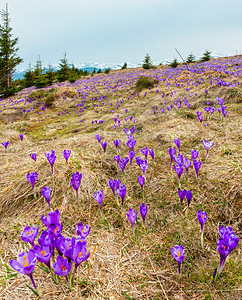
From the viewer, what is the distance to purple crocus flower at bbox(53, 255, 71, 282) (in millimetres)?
1217

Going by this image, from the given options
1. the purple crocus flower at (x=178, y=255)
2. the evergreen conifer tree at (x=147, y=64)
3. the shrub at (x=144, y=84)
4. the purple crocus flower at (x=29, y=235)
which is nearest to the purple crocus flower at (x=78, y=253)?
the purple crocus flower at (x=29, y=235)

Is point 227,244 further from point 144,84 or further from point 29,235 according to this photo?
point 144,84

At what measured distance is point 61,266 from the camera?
1250 millimetres

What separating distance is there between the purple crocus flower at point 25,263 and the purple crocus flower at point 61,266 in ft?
0.46

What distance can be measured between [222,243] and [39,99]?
53.9 feet

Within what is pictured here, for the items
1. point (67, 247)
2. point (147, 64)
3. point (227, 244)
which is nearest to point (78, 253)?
point (67, 247)

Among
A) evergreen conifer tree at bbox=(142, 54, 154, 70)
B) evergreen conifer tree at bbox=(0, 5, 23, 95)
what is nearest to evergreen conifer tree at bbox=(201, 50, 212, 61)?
evergreen conifer tree at bbox=(142, 54, 154, 70)

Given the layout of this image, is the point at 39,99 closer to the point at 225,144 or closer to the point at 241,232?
the point at 225,144

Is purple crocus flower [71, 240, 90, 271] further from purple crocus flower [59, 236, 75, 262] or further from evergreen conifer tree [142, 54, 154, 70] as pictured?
Answer: evergreen conifer tree [142, 54, 154, 70]

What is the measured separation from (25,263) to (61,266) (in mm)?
258

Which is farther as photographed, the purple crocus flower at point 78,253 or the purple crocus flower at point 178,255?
the purple crocus flower at point 178,255

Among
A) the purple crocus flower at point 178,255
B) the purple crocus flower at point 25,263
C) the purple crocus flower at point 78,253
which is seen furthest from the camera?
the purple crocus flower at point 178,255

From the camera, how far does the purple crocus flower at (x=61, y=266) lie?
122 cm

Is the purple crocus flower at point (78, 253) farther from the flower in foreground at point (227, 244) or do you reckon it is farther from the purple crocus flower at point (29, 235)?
the flower in foreground at point (227, 244)
